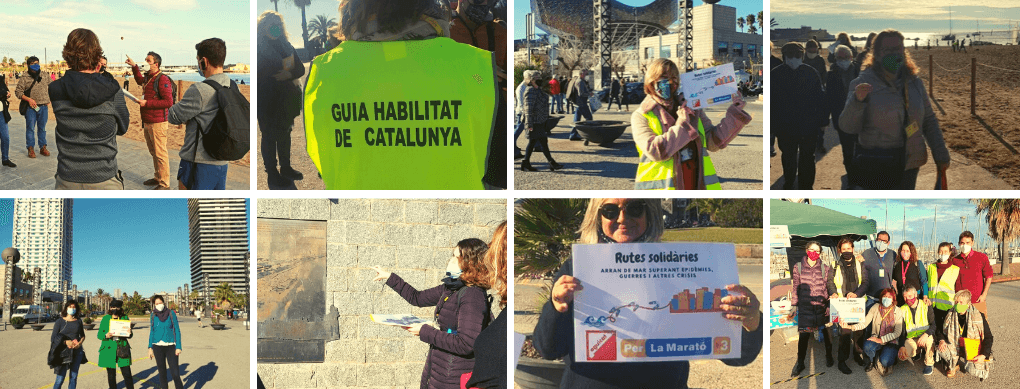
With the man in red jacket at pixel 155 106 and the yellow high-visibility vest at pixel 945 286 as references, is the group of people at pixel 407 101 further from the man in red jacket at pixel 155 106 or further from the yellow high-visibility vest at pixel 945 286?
the yellow high-visibility vest at pixel 945 286

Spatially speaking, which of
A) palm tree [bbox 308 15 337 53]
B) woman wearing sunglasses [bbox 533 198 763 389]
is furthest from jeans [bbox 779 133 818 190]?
palm tree [bbox 308 15 337 53]

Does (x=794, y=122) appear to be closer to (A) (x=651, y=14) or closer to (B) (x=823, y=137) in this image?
(B) (x=823, y=137)

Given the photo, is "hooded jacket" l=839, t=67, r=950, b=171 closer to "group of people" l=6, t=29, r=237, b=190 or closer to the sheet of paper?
the sheet of paper

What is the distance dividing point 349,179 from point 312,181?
39 centimetres

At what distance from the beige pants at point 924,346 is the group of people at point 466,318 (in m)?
2.64

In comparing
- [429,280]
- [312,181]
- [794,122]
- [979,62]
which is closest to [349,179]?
[312,181]

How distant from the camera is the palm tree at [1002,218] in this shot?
521cm

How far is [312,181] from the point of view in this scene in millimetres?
5039

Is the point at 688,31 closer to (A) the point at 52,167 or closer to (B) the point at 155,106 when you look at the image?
(B) the point at 155,106

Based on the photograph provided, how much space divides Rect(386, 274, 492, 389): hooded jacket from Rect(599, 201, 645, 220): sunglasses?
34.9 inches

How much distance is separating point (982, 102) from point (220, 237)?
485 centimetres

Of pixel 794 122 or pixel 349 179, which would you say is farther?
pixel 794 122

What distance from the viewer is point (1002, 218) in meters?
5.25

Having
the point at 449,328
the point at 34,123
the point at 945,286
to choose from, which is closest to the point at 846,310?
the point at 945,286
